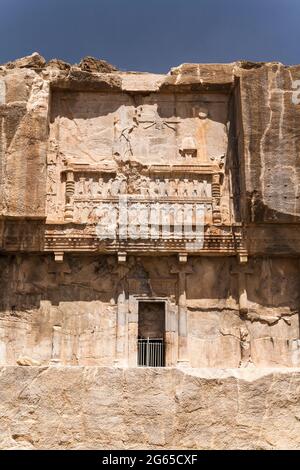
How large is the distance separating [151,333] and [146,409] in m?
8.20

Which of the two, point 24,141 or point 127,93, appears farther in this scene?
point 127,93

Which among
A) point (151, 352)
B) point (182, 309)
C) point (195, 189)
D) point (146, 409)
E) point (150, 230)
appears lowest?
point (146, 409)

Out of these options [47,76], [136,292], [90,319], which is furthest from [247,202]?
[47,76]

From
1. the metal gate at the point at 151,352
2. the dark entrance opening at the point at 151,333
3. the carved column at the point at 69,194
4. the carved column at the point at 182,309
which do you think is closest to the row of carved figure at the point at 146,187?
the carved column at the point at 69,194

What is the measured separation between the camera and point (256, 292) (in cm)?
1605

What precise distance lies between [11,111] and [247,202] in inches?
235

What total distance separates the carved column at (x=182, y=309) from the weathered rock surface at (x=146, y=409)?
7.52 metres

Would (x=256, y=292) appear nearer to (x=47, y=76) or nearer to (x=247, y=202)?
(x=247, y=202)

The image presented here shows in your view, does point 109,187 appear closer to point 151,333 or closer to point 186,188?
point 186,188

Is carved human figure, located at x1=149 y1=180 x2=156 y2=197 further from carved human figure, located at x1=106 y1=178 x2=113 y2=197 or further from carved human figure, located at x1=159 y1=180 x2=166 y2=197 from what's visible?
carved human figure, located at x1=106 y1=178 x2=113 y2=197

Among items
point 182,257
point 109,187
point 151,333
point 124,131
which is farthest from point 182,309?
point 124,131

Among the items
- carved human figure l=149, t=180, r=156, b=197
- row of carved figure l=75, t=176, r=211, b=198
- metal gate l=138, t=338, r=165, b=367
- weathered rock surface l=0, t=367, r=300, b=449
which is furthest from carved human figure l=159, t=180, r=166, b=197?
weathered rock surface l=0, t=367, r=300, b=449

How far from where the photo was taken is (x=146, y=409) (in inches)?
303

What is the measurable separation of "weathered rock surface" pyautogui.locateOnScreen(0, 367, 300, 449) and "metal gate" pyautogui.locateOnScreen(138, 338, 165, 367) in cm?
767
